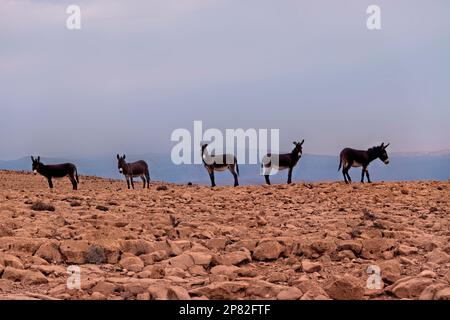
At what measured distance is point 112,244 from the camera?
10250mm

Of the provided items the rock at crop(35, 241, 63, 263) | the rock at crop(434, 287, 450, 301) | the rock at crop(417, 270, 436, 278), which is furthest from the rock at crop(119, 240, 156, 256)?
the rock at crop(434, 287, 450, 301)

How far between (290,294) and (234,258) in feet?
6.66

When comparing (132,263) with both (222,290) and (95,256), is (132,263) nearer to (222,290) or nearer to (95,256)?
(95,256)

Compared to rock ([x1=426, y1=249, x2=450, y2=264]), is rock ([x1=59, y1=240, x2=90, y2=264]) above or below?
above

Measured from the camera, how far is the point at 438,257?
1000 cm

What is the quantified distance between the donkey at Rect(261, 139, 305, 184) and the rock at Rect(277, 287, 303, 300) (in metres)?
19.4

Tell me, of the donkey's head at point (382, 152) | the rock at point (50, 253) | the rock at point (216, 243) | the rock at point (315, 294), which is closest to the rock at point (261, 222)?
the rock at point (216, 243)

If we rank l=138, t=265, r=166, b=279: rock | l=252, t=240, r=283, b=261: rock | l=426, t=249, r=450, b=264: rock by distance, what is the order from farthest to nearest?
1. l=252, t=240, r=283, b=261: rock
2. l=426, t=249, r=450, b=264: rock
3. l=138, t=265, r=166, b=279: rock

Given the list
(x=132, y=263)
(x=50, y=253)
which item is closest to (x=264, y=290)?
(x=132, y=263)

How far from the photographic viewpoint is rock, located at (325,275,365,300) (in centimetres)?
791

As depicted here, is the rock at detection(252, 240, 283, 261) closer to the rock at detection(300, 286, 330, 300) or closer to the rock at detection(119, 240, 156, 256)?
the rock at detection(119, 240, 156, 256)

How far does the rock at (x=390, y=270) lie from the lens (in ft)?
28.6

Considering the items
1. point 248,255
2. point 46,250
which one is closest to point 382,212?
point 248,255
